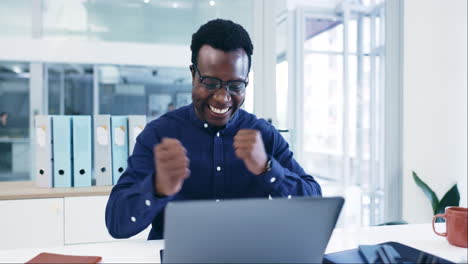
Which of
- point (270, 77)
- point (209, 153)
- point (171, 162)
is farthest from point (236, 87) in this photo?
point (270, 77)

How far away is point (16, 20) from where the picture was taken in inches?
112

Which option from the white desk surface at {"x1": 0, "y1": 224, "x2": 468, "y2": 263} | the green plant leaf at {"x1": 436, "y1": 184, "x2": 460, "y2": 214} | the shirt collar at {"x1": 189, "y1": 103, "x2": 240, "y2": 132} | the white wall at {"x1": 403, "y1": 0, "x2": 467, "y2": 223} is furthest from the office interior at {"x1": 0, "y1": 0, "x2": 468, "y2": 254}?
the white desk surface at {"x1": 0, "y1": 224, "x2": 468, "y2": 263}

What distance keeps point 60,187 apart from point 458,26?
2632 millimetres

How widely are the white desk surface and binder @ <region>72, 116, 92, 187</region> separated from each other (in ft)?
3.52

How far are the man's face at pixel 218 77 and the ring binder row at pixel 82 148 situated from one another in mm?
956

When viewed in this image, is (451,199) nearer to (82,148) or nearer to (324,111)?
(82,148)

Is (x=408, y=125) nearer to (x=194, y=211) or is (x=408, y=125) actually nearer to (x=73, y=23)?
(x=194, y=211)

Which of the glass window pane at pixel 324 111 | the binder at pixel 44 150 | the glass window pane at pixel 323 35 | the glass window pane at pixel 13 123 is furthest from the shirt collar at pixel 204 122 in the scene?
the glass window pane at pixel 323 35

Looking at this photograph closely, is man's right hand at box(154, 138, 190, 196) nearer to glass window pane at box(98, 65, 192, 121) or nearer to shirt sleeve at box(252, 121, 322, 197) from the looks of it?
shirt sleeve at box(252, 121, 322, 197)

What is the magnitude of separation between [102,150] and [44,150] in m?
0.30

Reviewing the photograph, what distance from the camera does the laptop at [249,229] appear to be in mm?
625

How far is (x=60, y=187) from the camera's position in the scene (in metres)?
1.99

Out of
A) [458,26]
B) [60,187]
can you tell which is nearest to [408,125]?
[458,26]

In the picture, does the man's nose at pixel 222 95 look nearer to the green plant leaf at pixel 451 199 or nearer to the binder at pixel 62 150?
the binder at pixel 62 150
